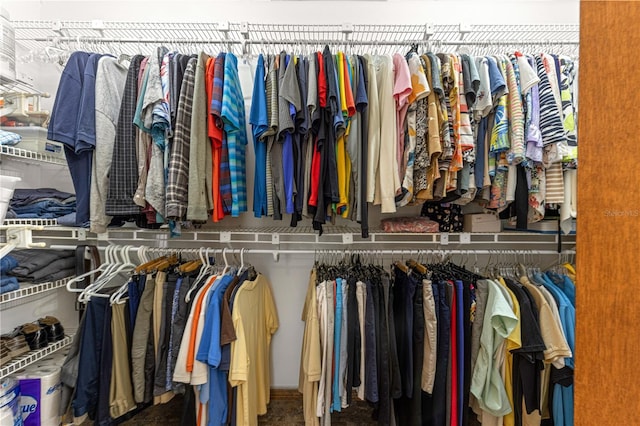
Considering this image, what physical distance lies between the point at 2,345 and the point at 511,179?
2288 millimetres

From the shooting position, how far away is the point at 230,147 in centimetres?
116

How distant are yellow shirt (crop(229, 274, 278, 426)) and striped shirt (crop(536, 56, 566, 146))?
1489 mm

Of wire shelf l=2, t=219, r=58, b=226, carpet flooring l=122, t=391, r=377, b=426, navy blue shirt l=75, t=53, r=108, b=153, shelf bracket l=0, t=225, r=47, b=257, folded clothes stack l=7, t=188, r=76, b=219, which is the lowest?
carpet flooring l=122, t=391, r=377, b=426

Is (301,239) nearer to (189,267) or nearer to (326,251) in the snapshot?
(326,251)

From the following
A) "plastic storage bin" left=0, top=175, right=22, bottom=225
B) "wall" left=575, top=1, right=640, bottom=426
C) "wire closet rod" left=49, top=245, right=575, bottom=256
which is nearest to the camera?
"wall" left=575, top=1, right=640, bottom=426

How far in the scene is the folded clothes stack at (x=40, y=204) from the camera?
1.25 meters

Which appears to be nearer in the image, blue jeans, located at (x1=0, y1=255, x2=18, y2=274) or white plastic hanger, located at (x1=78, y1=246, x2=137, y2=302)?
blue jeans, located at (x1=0, y1=255, x2=18, y2=274)

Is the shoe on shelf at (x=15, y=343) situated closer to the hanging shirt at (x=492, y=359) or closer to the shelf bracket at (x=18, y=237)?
the shelf bracket at (x=18, y=237)

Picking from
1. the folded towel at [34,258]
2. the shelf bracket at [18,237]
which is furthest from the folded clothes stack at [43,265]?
the shelf bracket at [18,237]

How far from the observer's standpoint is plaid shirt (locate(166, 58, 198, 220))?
1.08 meters

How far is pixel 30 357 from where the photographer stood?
1139 mm

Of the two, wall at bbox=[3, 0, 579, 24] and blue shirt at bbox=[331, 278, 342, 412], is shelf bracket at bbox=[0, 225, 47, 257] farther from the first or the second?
wall at bbox=[3, 0, 579, 24]

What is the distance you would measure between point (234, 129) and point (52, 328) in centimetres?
133

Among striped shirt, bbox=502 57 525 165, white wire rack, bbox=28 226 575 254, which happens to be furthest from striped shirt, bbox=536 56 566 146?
white wire rack, bbox=28 226 575 254
